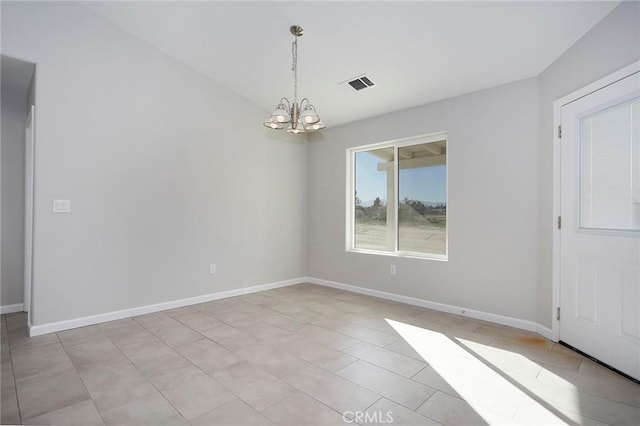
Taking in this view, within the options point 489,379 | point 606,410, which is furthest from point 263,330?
point 606,410

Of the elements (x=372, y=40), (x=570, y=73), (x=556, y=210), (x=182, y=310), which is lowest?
(x=182, y=310)

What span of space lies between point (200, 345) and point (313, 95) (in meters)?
3.33

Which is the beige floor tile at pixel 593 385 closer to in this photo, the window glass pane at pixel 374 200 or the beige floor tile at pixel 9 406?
the window glass pane at pixel 374 200

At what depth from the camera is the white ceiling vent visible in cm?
→ 382

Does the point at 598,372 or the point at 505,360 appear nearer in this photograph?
the point at 598,372

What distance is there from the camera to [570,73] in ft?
9.28

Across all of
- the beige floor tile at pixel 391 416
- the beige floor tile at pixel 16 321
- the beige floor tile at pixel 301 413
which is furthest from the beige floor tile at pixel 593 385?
the beige floor tile at pixel 16 321

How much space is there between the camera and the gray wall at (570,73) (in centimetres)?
227

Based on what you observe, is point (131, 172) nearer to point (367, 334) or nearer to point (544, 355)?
point (367, 334)

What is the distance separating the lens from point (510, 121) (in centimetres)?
344

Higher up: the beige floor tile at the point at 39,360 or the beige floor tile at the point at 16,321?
the beige floor tile at the point at 39,360

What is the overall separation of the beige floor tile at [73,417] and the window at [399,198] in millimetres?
3670

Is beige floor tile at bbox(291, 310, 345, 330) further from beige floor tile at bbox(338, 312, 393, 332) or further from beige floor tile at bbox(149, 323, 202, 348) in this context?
beige floor tile at bbox(149, 323, 202, 348)

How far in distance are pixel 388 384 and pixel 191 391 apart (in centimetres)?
134
